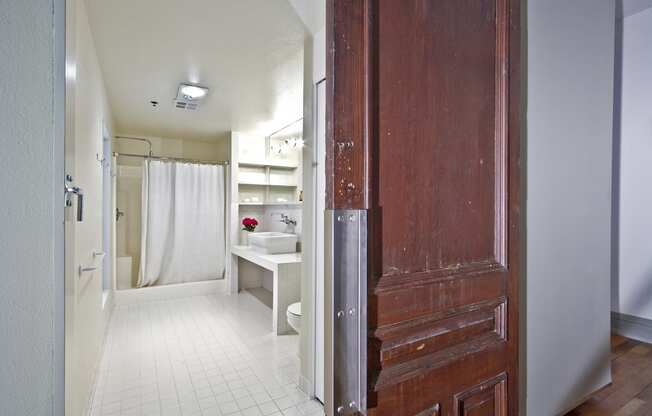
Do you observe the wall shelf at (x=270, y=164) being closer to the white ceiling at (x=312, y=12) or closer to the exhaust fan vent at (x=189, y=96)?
the exhaust fan vent at (x=189, y=96)

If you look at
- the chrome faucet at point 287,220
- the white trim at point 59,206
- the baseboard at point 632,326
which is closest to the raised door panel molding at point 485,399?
the white trim at point 59,206

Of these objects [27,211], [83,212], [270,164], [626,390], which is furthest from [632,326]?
[270,164]

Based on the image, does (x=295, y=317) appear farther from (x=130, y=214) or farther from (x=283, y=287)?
(x=130, y=214)

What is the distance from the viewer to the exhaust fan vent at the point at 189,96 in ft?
9.40

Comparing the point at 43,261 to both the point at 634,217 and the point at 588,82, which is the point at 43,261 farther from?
the point at 634,217

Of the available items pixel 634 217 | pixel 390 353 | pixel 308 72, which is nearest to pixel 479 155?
pixel 390 353

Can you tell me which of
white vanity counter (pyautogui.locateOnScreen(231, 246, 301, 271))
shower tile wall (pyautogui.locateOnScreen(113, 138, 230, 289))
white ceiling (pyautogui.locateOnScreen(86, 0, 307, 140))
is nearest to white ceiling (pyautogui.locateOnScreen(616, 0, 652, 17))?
white ceiling (pyautogui.locateOnScreen(86, 0, 307, 140))

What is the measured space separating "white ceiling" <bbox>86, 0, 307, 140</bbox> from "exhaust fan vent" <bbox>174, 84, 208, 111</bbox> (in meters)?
0.06

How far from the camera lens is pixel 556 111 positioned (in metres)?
1.35

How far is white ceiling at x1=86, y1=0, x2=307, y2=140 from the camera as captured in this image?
1.79 metres

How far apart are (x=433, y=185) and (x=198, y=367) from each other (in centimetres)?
236

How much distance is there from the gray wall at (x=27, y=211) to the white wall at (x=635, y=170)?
3.63 metres

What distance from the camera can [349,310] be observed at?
1.85 feet

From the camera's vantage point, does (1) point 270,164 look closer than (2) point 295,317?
No
